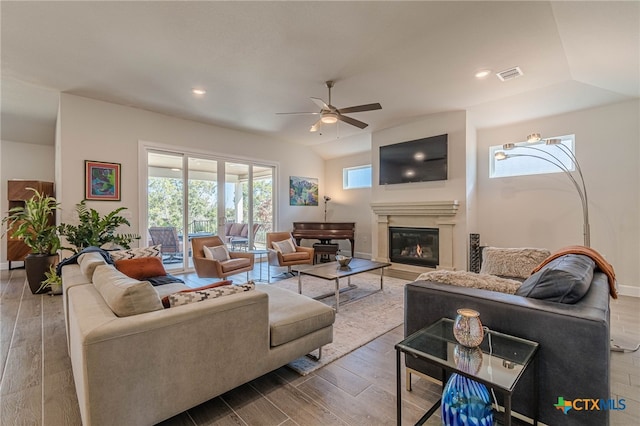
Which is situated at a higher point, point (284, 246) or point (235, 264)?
point (284, 246)

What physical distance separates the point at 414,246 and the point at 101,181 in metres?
5.66

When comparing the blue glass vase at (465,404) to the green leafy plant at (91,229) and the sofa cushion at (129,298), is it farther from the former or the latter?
the green leafy plant at (91,229)

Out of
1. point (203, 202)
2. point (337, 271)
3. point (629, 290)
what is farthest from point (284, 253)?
point (629, 290)

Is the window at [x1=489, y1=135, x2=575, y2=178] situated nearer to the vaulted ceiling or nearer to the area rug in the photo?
the vaulted ceiling

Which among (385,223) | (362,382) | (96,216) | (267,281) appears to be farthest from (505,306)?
(96,216)

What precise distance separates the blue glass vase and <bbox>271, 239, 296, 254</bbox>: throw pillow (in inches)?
147

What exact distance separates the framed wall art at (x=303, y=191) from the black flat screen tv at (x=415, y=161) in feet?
7.56

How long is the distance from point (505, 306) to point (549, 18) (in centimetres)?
266

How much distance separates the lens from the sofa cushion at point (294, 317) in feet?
6.39

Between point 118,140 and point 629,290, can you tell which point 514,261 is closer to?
point 629,290

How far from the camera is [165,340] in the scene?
1469mm

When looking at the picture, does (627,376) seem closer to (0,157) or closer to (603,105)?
(603,105)

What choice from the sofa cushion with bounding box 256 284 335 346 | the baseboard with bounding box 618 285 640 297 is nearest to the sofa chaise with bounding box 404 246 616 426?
the sofa cushion with bounding box 256 284 335 346

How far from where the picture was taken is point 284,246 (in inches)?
203
